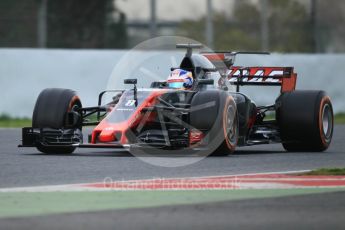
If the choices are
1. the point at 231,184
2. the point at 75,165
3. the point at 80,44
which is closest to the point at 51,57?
the point at 80,44

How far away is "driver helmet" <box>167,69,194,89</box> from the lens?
50.5 feet

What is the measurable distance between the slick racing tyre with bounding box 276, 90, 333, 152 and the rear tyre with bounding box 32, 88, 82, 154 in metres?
3.11

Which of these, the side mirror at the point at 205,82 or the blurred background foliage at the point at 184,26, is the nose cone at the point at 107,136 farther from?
the blurred background foliage at the point at 184,26

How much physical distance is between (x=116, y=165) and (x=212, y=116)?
169 cm

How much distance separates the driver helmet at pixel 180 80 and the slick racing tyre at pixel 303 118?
144cm

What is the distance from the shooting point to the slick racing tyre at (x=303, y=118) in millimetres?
15719

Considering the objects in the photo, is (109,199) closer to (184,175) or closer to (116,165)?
(184,175)

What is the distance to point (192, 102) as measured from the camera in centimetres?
1422

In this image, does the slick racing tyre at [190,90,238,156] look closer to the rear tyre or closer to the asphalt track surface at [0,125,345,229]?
the asphalt track surface at [0,125,345,229]

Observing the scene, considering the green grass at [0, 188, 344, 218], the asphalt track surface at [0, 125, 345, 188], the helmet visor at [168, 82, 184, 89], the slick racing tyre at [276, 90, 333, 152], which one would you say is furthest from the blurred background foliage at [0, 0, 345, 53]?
the green grass at [0, 188, 344, 218]

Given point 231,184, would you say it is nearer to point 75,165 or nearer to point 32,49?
point 75,165

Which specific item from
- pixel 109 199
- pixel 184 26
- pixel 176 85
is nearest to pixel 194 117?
pixel 176 85

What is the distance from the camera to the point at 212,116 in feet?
46.3

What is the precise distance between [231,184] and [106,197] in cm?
167
